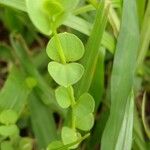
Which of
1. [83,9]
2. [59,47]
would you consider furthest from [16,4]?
[59,47]

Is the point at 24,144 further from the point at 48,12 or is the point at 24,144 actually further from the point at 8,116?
the point at 48,12

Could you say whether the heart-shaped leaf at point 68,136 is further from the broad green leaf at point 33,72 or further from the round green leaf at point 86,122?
the broad green leaf at point 33,72

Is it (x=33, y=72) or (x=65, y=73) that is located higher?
(x=65, y=73)

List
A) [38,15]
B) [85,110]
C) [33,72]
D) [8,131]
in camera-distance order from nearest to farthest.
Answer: [38,15], [85,110], [8,131], [33,72]

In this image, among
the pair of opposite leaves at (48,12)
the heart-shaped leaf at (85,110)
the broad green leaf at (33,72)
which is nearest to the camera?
the pair of opposite leaves at (48,12)

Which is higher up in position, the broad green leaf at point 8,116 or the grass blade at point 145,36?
the grass blade at point 145,36

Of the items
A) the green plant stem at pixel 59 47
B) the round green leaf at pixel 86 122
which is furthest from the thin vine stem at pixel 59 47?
the round green leaf at pixel 86 122

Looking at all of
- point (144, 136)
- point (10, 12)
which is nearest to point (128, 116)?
point (144, 136)

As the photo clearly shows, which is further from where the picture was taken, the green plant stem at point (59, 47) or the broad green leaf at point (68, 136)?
the broad green leaf at point (68, 136)
